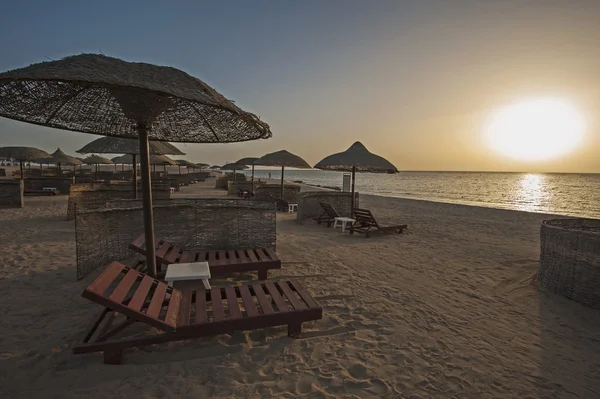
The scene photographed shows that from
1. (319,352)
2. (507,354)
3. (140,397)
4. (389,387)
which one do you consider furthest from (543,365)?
(140,397)

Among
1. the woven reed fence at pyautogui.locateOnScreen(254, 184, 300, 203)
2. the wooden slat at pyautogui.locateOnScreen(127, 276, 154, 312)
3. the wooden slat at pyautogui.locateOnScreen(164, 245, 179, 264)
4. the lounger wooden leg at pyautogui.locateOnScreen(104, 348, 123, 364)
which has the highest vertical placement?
the woven reed fence at pyautogui.locateOnScreen(254, 184, 300, 203)

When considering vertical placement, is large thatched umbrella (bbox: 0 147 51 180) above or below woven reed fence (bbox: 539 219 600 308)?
above

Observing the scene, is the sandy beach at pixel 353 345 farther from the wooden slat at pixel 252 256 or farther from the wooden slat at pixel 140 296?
the wooden slat at pixel 140 296

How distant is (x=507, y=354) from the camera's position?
294 centimetres

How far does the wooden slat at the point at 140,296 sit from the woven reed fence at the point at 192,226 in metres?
2.25

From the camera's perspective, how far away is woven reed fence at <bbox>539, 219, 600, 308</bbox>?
399 centimetres

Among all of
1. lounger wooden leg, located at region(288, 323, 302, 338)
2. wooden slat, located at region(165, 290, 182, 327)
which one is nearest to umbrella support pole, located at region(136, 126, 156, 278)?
wooden slat, located at region(165, 290, 182, 327)

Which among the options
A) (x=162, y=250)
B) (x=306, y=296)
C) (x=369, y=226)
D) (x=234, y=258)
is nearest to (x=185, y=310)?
(x=306, y=296)

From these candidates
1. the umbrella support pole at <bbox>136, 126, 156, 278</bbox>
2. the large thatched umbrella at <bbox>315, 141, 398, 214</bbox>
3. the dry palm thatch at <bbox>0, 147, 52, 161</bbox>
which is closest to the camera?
the umbrella support pole at <bbox>136, 126, 156, 278</bbox>

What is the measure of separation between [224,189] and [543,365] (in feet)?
73.7

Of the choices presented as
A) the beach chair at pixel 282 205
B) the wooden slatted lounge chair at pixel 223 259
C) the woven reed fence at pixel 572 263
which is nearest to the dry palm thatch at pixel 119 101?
the wooden slatted lounge chair at pixel 223 259

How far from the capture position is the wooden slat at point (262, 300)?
120 inches

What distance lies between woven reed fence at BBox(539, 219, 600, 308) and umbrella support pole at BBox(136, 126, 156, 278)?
18.7ft

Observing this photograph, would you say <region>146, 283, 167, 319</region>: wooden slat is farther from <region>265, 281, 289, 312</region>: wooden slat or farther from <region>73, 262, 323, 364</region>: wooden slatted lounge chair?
<region>265, 281, 289, 312</region>: wooden slat
